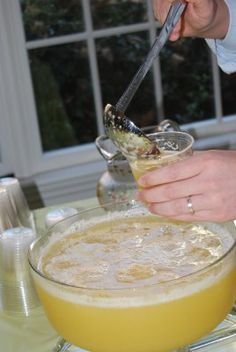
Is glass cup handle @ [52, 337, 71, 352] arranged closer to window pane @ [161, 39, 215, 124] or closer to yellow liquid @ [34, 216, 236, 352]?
yellow liquid @ [34, 216, 236, 352]

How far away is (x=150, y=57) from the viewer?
2.94ft

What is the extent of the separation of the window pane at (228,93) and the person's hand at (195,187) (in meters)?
1.87

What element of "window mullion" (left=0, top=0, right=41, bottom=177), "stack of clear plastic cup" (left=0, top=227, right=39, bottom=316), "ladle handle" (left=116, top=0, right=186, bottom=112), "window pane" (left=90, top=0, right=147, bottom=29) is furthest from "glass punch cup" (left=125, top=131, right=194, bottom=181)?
"window pane" (left=90, top=0, right=147, bottom=29)

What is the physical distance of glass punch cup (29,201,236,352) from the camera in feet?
2.09

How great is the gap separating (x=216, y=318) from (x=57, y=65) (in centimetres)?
173

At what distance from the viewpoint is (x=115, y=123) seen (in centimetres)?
81

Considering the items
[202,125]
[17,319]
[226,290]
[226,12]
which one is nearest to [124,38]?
[202,125]

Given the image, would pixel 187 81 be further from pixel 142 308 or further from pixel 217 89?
pixel 142 308

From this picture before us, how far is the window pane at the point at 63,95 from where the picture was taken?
2.26m

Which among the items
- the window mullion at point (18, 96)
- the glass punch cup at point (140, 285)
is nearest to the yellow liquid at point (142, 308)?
the glass punch cup at point (140, 285)

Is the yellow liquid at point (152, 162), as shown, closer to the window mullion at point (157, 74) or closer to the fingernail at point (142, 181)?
the fingernail at point (142, 181)

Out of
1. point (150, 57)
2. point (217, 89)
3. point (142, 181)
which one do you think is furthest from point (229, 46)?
point (217, 89)

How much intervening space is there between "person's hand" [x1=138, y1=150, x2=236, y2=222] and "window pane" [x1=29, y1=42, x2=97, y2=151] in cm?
164

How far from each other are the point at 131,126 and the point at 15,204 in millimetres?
375
